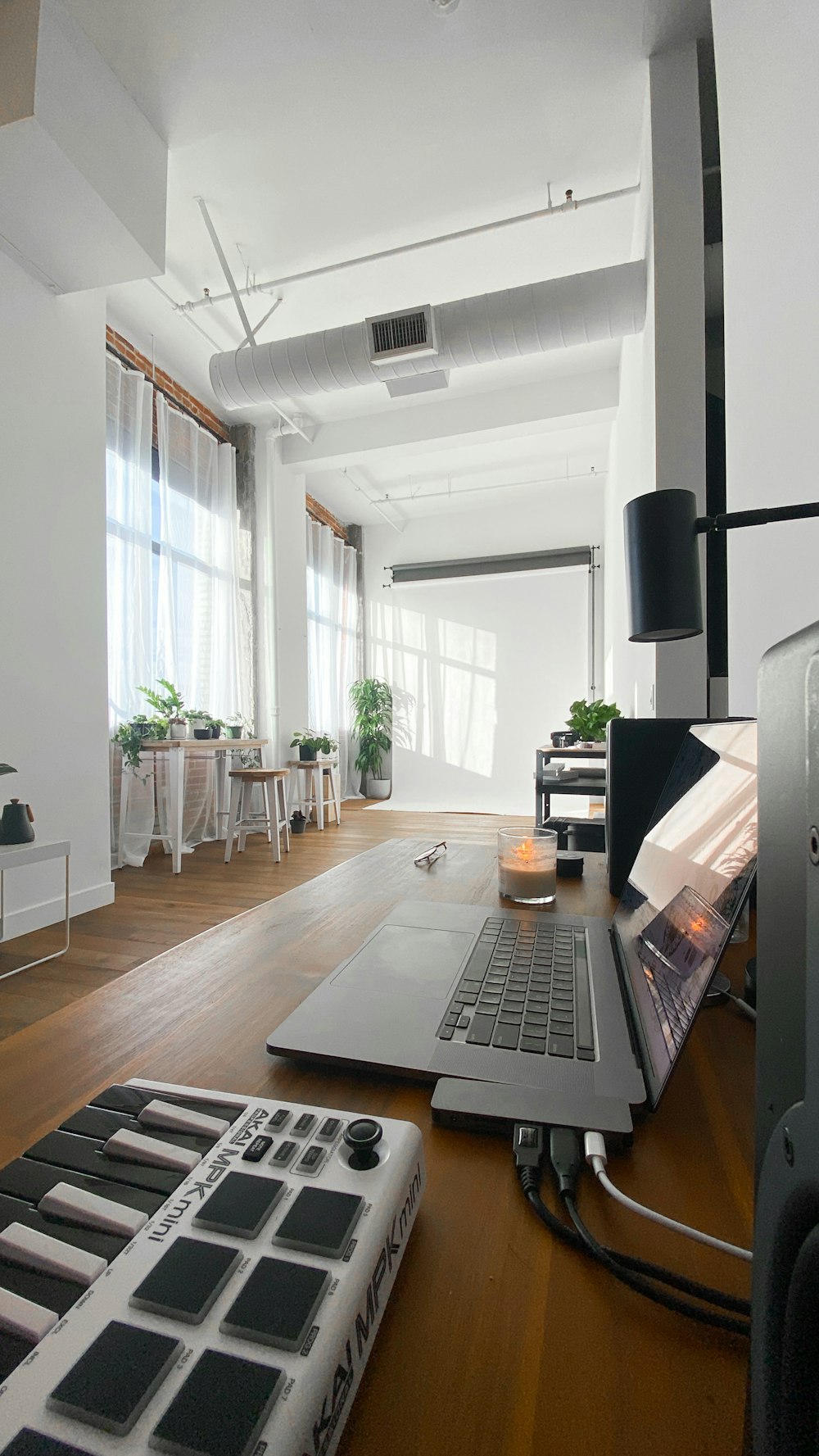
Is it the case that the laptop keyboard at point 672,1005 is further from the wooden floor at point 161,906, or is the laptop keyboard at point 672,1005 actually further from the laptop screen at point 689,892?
the wooden floor at point 161,906

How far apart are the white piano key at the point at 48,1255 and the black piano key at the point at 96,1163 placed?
38 millimetres

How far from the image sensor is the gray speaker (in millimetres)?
165

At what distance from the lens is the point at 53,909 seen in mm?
2688

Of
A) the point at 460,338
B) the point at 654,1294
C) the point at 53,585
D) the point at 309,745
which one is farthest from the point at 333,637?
the point at 654,1294

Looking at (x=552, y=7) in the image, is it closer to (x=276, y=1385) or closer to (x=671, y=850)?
(x=671, y=850)

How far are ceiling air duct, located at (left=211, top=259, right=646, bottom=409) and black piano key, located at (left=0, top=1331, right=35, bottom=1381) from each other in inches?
140

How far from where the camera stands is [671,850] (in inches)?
24.4

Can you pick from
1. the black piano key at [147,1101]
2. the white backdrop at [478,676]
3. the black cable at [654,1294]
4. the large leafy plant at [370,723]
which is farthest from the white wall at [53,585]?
the large leafy plant at [370,723]

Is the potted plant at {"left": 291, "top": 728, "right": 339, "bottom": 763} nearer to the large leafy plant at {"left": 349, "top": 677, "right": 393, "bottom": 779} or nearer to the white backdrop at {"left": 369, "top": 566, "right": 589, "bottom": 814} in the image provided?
the white backdrop at {"left": 369, "top": 566, "right": 589, "bottom": 814}

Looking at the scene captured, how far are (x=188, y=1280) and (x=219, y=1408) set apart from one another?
0.05 metres

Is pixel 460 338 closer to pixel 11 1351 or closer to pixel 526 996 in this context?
pixel 526 996

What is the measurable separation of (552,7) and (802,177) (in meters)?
2.36

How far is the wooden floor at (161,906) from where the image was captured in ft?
6.69

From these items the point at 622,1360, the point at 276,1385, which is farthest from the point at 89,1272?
the point at 622,1360
